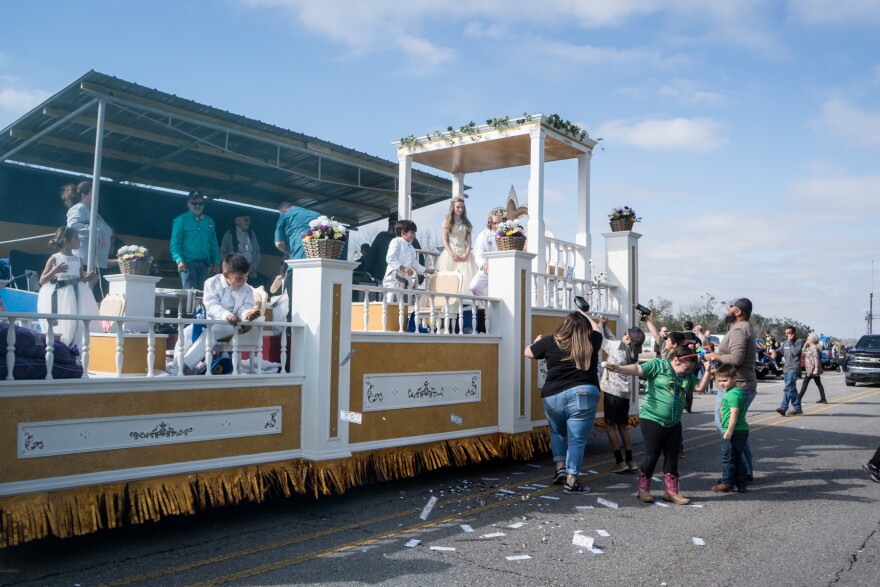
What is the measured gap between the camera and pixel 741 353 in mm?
7750

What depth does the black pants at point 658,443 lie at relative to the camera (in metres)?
6.94

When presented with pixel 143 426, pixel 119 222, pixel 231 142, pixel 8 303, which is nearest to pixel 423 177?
pixel 231 142

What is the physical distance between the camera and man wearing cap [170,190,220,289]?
32.9 ft

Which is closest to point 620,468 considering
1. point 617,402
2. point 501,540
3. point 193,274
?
point 617,402

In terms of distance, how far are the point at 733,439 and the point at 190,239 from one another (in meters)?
7.05

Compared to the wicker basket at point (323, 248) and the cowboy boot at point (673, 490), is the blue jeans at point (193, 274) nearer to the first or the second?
the wicker basket at point (323, 248)

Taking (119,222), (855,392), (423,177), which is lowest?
(855,392)

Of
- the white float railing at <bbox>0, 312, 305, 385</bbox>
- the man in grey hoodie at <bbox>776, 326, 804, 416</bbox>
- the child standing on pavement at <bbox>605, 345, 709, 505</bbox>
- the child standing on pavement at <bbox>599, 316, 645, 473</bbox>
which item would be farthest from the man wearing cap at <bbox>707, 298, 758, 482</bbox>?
the man in grey hoodie at <bbox>776, 326, 804, 416</bbox>

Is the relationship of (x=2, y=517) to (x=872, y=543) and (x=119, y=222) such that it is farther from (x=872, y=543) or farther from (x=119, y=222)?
(x=119, y=222)

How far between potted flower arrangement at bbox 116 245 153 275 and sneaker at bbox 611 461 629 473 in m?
5.98

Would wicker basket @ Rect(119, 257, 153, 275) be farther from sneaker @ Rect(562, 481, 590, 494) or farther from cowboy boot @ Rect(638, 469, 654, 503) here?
cowboy boot @ Rect(638, 469, 654, 503)

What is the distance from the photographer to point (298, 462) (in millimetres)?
6750

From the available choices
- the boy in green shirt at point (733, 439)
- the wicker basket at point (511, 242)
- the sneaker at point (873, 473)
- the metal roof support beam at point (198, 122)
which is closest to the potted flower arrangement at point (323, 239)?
the wicker basket at point (511, 242)

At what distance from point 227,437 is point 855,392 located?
72.5ft
